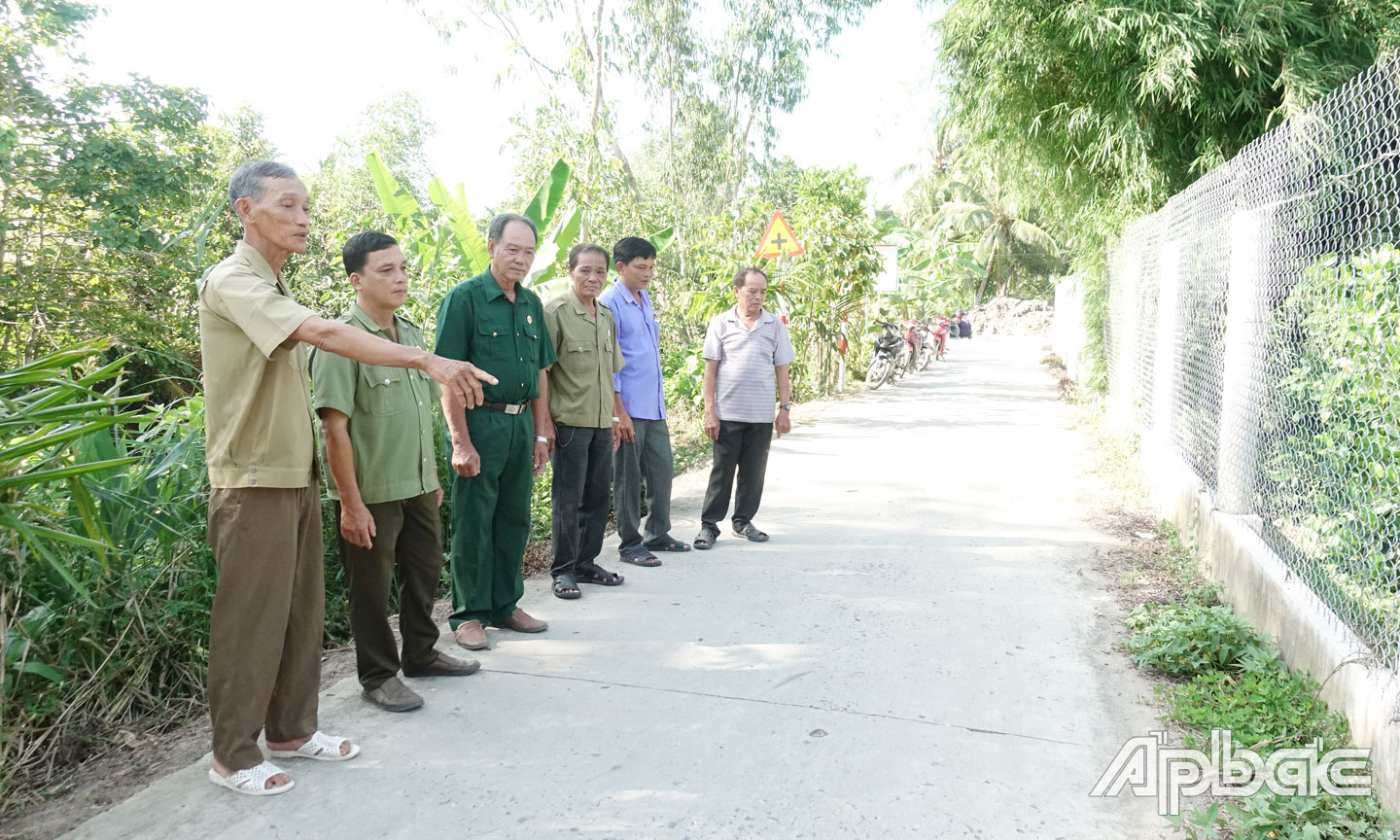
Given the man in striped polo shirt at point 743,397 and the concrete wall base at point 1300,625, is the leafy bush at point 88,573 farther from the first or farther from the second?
the concrete wall base at point 1300,625

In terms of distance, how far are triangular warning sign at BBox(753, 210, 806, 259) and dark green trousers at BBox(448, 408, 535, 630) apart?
289 inches

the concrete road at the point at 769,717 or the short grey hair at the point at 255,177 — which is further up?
the short grey hair at the point at 255,177

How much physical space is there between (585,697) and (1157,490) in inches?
203

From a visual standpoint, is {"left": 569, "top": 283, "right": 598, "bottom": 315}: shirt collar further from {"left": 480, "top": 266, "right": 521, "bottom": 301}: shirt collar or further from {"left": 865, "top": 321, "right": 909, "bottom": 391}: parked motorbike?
{"left": 865, "top": 321, "right": 909, "bottom": 391}: parked motorbike

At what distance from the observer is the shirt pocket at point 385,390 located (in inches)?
139

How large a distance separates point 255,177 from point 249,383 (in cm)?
62

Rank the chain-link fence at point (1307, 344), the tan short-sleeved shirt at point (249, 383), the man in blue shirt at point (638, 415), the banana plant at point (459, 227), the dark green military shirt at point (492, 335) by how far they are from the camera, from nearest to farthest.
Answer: the tan short-sleeved shirt at point (249, 383), the chain-link fence at point (1307, 344), the dark green military shirt at point (492, 335), the man in blue shirt at point (638, 415), the banana plant at point (459, 227)

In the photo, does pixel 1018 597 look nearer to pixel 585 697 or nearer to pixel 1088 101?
pixel 585 697

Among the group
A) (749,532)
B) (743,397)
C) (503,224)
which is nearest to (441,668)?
(503,224)

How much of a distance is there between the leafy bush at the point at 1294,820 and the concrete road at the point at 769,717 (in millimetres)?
170

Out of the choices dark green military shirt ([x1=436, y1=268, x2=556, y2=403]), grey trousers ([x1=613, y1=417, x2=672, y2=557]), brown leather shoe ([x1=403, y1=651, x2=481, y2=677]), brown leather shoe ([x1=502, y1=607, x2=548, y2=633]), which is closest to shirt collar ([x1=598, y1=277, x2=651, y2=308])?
grey trousers ([x1=613, y1=417, x2=672, y2=557])

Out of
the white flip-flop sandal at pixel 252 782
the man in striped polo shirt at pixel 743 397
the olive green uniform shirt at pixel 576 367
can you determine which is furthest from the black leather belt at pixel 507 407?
the man in striped polo shirt at pixel 743 397

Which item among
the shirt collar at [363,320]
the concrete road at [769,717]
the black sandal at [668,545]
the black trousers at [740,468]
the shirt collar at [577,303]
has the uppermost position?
the shirt collar at [577,303]

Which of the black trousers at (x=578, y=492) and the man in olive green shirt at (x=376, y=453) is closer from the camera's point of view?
the man in olive green shirt at (x=376, y=453)
